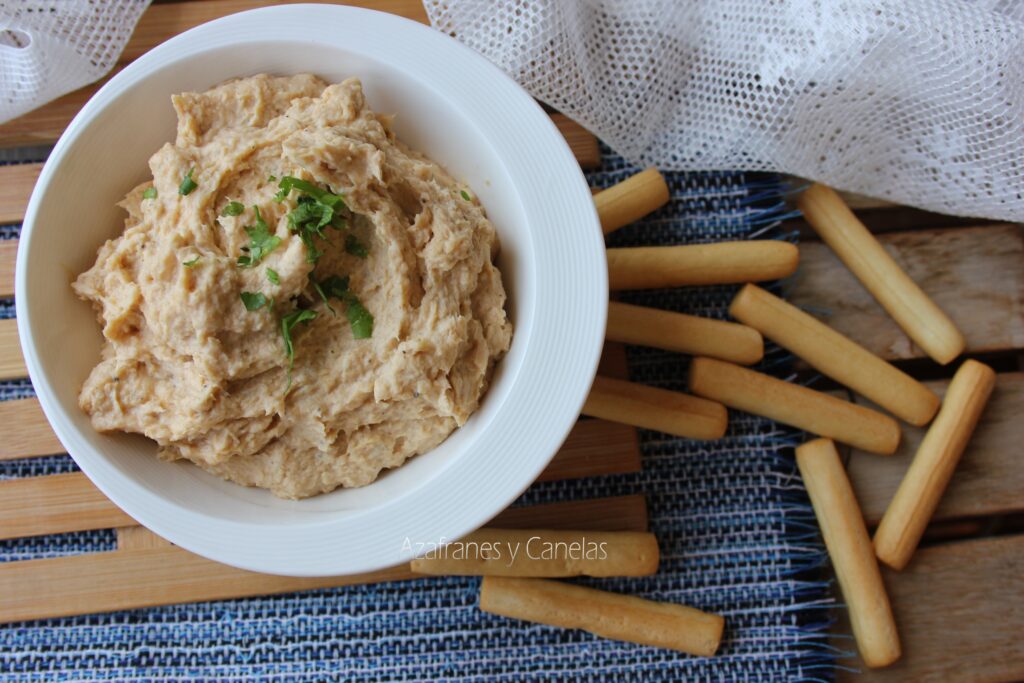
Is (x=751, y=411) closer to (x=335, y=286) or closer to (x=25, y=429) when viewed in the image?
(x=335, y=286)

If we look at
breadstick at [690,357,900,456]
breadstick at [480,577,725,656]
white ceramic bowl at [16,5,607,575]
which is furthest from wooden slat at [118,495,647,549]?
white ceramic bowl at [16,5,607,575]

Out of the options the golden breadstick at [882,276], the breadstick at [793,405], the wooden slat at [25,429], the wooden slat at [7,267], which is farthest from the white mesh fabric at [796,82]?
the wooden slat at [25,429]

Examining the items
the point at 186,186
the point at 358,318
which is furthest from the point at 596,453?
the point at 186,186

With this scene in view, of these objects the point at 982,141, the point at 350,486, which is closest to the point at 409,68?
the point at 350,486

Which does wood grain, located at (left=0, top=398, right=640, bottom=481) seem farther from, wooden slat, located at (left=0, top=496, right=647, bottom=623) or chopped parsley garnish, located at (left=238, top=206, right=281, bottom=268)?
chopped parsley garnish, located at (left=238, top=206, right=281, bottom=268)

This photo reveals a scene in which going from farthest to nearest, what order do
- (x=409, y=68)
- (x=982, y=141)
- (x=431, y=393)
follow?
(x=982, y=141) → (x=409, y=68) → (x=431, y=393)

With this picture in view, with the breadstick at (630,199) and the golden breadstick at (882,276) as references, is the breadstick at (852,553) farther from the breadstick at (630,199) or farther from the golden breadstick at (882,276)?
the breadstick at (630,199)

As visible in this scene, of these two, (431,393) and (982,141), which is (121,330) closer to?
(431,393)
